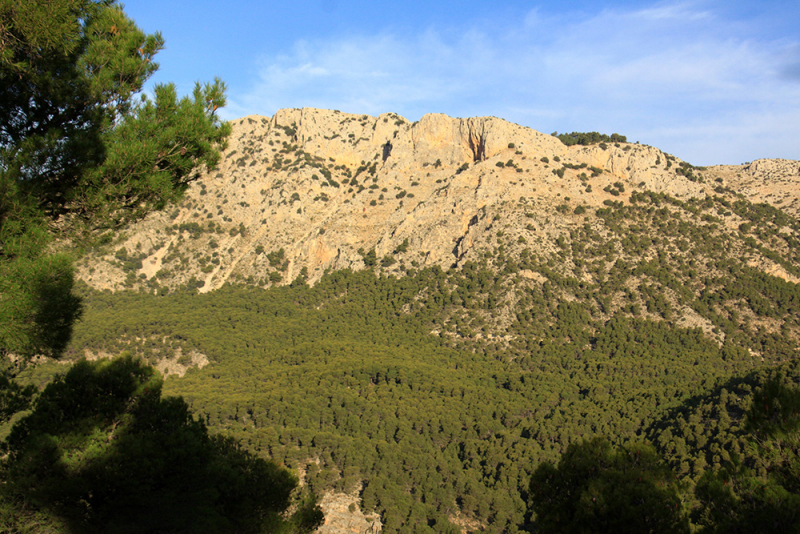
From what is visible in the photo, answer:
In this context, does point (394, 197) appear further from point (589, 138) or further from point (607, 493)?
point (607, 493)

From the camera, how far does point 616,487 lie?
8.58 m

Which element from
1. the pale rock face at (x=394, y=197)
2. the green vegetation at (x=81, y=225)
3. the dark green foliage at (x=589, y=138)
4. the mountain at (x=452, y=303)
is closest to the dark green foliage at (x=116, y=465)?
the green vegetation at (x=81, y=225)

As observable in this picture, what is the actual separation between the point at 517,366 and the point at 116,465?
41.1m

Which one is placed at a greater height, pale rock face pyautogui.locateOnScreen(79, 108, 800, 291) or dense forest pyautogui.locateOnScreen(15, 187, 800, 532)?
pale rock face pyautogui.locateOnScreen(79, 108, 800, 291)

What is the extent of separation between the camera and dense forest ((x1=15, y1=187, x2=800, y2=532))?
2394 centimetres

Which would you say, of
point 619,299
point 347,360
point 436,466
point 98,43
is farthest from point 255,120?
point 98,43

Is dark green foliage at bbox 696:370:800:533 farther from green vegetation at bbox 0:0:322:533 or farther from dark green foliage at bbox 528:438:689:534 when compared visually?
green vegetation at bbox 0:0:322:533

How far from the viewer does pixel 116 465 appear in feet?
29.9

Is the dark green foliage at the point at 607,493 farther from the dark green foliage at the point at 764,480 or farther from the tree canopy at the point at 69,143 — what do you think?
the tree canopy at the point at 69,143

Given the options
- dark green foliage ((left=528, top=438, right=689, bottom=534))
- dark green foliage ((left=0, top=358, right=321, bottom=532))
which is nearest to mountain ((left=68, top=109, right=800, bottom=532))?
dark green foliage ((left=528, top=438, right=689, bottom=534))

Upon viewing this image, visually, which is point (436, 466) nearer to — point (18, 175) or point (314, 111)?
point (18, 175)

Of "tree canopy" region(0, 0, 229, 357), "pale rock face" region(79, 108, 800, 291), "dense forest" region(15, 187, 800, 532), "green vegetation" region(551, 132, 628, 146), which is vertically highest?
"green vegetation" region(551, 132, 628, 146)

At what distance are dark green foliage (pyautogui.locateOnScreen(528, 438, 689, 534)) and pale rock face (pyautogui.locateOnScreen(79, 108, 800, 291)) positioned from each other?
51069 mm

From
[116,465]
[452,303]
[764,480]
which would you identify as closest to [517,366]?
[452,303]
